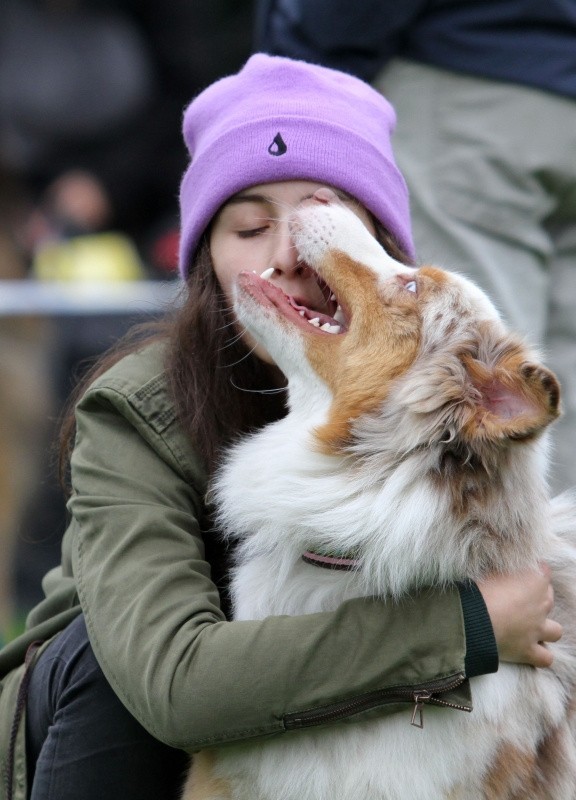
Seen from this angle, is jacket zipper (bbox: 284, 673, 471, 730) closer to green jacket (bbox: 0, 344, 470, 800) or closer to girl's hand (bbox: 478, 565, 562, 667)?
green jacket (bbox: 0, 344, 470, 800)

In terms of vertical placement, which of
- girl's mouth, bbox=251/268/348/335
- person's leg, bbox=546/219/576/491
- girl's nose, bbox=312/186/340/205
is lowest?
person's leg, bbox=546/219/576/491

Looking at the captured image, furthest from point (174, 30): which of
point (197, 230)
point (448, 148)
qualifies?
point (197, 230)

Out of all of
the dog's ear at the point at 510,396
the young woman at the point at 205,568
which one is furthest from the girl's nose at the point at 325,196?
the dog's ear at the point at 510,396

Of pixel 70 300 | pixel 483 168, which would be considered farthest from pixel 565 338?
pixel 70 300

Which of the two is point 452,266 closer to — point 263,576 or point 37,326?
point 263,576

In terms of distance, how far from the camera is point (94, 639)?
2.30 m

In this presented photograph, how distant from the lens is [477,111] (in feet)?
11.9

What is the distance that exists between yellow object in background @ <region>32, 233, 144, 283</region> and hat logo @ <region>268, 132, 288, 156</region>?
3294 millimetres

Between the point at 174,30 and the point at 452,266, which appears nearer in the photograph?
the point at 452,266

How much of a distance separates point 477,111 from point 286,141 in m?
1.22

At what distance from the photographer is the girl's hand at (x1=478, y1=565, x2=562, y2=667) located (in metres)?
2.17

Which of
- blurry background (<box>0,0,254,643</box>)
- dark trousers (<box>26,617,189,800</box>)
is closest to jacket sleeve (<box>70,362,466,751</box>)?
dark trousers (<box>26,617,189,800</box>)

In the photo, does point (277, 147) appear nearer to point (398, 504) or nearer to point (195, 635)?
point (398, 504)

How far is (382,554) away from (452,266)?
1.65m
